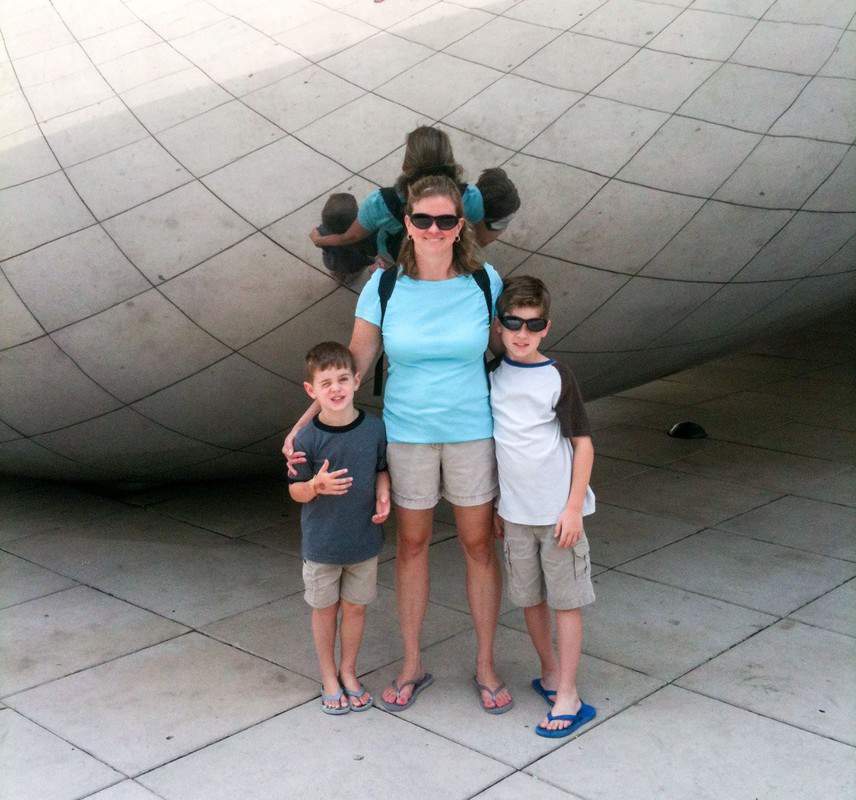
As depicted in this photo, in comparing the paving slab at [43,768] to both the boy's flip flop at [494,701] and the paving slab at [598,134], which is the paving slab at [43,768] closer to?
the boy's flip flop at [494,701]

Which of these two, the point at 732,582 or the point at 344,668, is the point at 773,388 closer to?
Answer: the point at 732,582

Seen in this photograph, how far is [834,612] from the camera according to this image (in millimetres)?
4098

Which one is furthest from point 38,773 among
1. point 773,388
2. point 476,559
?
point 773,388

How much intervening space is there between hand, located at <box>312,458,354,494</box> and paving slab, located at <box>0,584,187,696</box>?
1.09m

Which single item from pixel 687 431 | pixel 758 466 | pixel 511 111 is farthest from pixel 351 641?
pixel 687 431

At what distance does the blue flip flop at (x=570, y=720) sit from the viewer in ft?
10.8

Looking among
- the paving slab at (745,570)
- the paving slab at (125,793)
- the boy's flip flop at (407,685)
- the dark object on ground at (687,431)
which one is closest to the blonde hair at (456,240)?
the boy's flip flop at (407,685)

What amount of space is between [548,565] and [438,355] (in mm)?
648

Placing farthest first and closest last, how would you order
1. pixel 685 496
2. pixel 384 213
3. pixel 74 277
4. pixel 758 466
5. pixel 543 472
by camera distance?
pixel 758 466 → pixel 685 496 → pixel 74 277 → pixel 384 213 → pixel 543 472

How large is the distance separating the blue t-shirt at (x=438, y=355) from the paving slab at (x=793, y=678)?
3.46 ft

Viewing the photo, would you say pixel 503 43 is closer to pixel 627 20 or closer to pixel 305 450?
pixel 627 20

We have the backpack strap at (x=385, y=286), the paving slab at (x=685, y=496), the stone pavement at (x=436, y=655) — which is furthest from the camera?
the paving slab at (x=685, y=496)

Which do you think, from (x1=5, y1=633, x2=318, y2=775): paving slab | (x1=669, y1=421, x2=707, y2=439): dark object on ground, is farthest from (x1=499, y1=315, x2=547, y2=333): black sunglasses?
(x1=669, y1=421, x2=707, y2=439): dark object on ground

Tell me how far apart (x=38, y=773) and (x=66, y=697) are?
43cm
